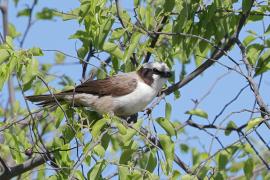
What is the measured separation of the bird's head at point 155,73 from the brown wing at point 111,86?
0.12 m

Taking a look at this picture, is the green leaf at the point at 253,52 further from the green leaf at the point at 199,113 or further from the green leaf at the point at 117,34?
the green leaf at the point at 117,34

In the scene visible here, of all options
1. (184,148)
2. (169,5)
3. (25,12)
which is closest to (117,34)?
(169,5)

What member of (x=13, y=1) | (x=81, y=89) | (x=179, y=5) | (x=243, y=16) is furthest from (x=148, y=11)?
(x=13, y=1)

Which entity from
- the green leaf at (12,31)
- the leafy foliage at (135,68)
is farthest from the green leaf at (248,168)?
the green leaf at (12,31)

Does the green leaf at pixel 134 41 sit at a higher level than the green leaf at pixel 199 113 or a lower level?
higher

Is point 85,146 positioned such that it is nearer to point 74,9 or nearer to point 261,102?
point 261,102

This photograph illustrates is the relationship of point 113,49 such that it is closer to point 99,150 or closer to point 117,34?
point 117,34

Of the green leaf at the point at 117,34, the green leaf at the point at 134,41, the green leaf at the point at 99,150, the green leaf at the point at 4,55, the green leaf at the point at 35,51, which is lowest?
the green leaf at the point at 99,150

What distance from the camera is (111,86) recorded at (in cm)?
642

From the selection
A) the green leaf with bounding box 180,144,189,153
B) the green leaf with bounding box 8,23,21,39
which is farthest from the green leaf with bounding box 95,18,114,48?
the green leaf with bounding box 8,23,21,39

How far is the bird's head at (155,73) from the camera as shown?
6.04 m

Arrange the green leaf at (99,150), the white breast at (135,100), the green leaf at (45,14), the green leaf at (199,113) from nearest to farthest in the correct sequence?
1. the green leaf at (99,150)
2. the green leaf at (199,113)
3. the white breast at (135,100)
4. the green leaf at (45,14)

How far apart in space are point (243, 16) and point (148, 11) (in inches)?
26.9

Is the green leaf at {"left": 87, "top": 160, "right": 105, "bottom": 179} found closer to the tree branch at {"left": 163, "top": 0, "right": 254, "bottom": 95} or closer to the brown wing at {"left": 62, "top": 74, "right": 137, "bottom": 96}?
the tree branch at {"left": 163, "top": 0, "right": 254, "bottom": 95}
